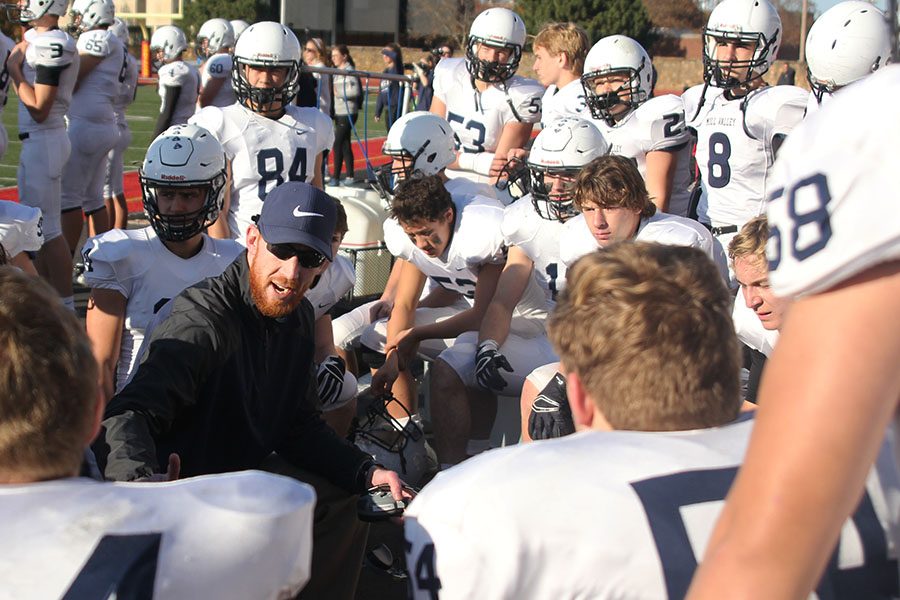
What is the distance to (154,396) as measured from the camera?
2562 millimetres

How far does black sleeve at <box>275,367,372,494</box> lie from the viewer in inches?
113

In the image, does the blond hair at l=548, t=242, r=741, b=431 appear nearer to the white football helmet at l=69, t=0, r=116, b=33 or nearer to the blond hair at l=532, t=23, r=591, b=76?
the blond hair at l=532, t=23, r=591, b=76

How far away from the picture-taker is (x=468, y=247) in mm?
4664

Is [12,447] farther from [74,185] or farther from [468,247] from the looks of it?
[74,185]

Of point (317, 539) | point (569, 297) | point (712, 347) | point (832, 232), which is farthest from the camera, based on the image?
point (317, 539)

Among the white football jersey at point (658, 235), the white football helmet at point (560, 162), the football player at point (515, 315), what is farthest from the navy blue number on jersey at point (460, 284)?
the white football jersey at point (658, 235)

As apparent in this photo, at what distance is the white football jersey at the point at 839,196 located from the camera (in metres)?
0.97

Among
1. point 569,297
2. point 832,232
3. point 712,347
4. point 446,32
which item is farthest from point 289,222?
point 446,32

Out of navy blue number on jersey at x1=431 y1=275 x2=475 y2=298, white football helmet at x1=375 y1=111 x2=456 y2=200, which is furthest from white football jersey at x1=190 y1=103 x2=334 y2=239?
navy blue number on jersey at x1=431 y1=275 x2=475 y2=298

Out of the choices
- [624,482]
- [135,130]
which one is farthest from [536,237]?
[135,130]

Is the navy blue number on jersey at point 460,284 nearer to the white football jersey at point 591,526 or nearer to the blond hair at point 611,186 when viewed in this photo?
the blond hair at point 611,186

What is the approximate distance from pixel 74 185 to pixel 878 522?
6347mm

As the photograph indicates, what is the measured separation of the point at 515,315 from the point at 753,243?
1.63m

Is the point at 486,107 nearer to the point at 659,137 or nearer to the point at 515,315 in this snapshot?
the point at 659,137
